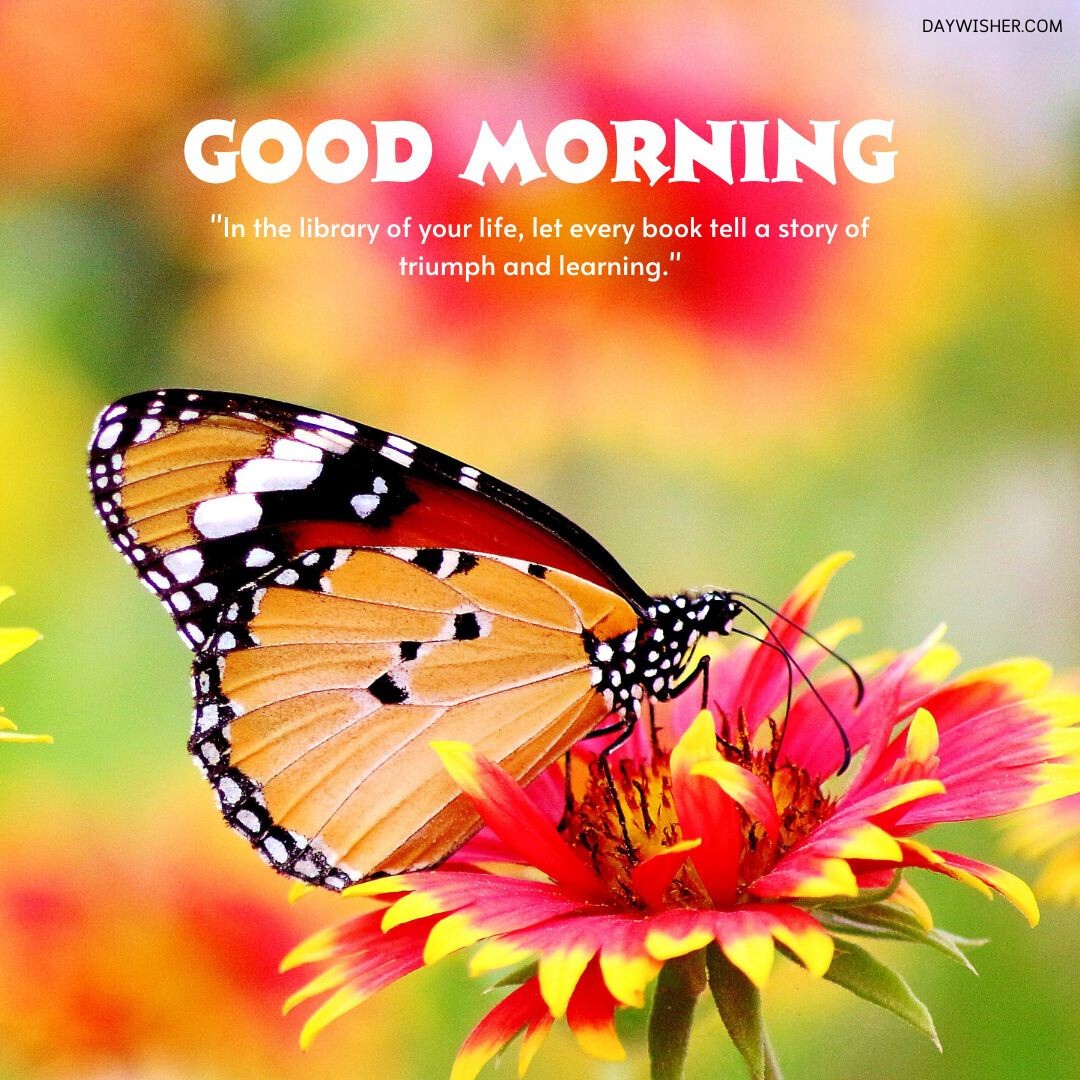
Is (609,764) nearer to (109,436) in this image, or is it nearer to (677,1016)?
(677,1016)

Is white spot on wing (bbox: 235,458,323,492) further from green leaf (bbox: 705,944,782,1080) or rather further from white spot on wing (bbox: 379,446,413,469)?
green leaf (bbox: 705,944,782,1080)

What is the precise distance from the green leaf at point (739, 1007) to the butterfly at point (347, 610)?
0.18m

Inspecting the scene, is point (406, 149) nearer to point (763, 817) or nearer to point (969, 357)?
point (969, 357)

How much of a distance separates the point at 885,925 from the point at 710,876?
0.08 meters

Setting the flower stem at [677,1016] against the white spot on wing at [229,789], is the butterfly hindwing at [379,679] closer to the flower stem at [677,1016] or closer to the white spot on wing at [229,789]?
the white spot on wing at [229,789]

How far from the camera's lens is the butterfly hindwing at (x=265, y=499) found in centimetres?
70

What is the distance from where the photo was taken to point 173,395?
696 millimetres

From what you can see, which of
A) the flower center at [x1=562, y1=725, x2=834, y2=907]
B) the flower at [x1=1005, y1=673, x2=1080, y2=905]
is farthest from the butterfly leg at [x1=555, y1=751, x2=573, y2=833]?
the flower at [x1=1005, y1=673, x2=1080, y2=905]

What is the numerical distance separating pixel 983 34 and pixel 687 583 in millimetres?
450

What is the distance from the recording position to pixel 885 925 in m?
0.57

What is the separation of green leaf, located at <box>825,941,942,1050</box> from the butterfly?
0.20 m

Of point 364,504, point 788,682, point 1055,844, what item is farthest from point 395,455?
point 1055,844

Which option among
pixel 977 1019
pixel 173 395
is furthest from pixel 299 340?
pixel 977 1019

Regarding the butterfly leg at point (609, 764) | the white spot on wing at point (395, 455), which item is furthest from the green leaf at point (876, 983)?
the white spot on wing at point (395, 455)
